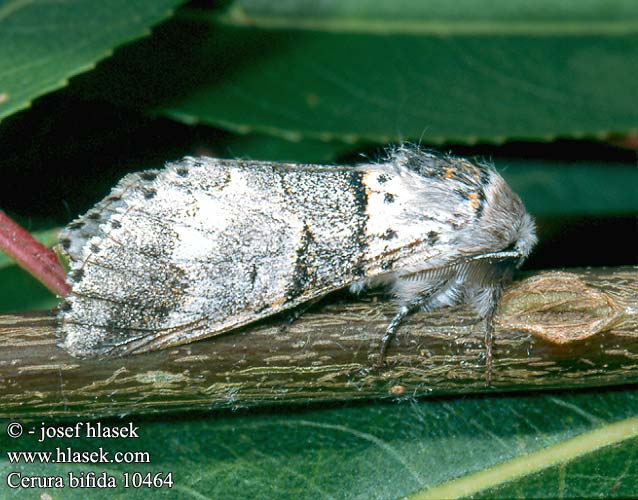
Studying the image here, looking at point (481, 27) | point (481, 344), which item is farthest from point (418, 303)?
point (481, 27)

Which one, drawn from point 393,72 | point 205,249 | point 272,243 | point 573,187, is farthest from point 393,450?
point 573,187

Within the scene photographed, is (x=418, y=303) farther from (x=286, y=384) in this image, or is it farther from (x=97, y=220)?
(x=97, y=220)

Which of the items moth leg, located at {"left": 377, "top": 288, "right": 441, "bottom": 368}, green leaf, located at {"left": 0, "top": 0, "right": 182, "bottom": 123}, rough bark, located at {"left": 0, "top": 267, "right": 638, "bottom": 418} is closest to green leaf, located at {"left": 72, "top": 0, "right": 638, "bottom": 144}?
green leaf, located at {"left": 0, "top": 0, "right": 182, "bottom": 123}

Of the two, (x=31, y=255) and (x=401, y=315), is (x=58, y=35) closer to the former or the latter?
(x=31, y=255)

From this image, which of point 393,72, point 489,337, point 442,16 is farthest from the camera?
point 442,16

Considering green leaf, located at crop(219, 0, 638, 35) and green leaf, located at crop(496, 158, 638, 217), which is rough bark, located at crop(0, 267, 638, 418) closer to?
green leaf, located at crop(219, 0, 638, 35)

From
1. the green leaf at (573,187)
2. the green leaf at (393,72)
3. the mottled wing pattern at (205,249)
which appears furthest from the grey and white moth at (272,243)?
the green leaf at (573,187)
